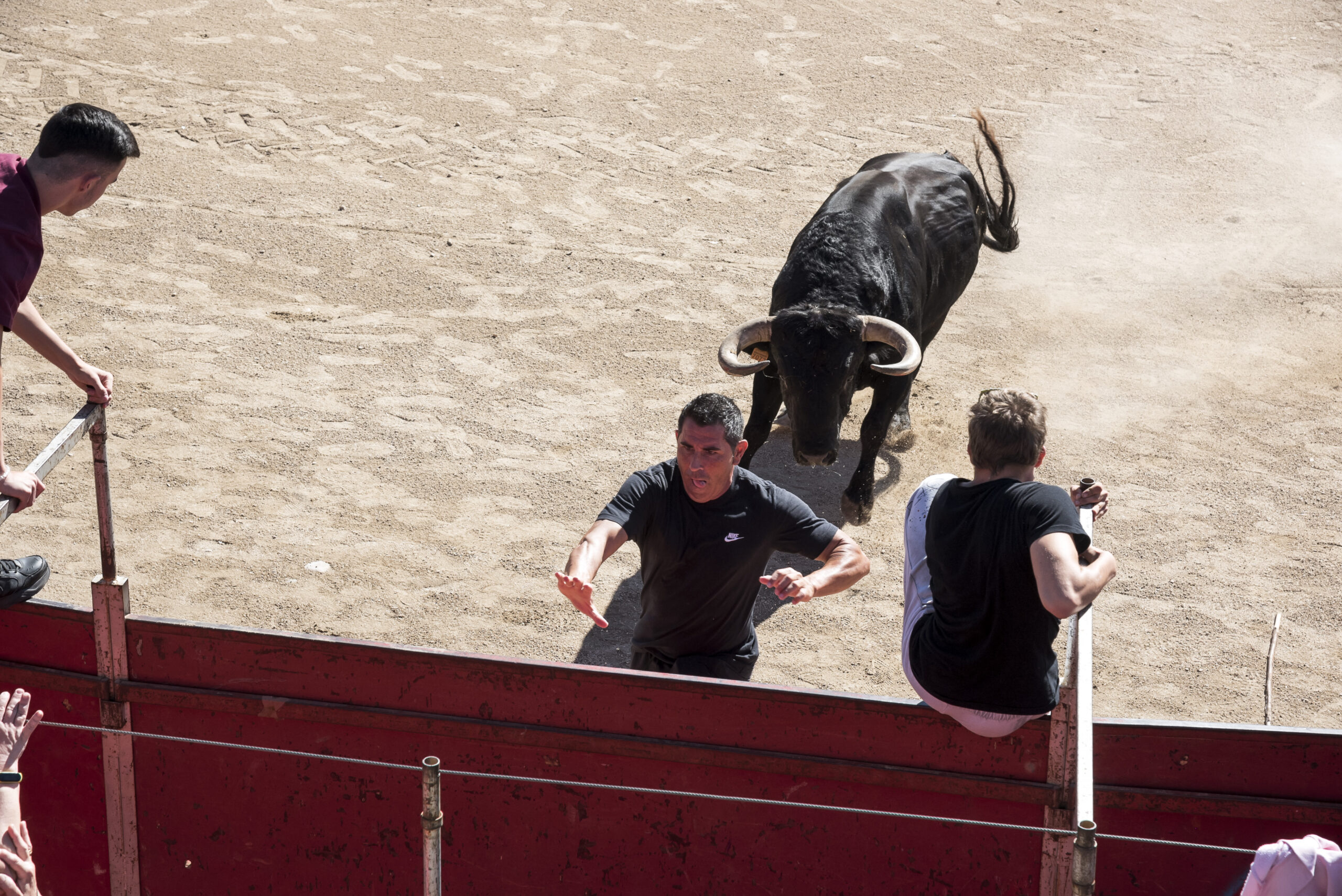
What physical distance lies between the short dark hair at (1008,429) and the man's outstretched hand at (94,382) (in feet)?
8.30

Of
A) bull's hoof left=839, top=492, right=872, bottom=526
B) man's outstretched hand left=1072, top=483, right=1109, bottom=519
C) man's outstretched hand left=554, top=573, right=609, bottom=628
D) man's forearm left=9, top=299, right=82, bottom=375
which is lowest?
bull's hoof left=839, top=492, right=872, bottom=526

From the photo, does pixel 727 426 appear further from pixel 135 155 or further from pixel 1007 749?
pixel 135 155

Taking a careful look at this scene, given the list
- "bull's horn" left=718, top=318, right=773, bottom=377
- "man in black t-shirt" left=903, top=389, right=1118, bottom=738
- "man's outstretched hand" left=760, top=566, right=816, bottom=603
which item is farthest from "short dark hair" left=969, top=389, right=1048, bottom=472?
"bull's horn" left=718, top=318, right=773, bottom=377

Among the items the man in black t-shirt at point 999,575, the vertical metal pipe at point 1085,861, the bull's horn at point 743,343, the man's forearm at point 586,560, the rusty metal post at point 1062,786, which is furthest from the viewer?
the bull's horn at point 743,343

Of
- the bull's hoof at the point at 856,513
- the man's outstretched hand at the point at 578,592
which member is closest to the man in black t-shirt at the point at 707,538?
the man's outstretched hand at the point at 578,592

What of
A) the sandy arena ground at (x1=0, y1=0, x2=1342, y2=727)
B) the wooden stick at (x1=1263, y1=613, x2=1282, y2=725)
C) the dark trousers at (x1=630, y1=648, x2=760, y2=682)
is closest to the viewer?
the dark trousers at (x1=630, y1=648, x2=760, y2=682)

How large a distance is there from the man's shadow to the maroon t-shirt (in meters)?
2.78

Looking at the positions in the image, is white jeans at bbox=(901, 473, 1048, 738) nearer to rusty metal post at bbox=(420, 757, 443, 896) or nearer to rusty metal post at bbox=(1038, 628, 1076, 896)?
rusty metal post at bbox=(1038, 628, 1076, 896)

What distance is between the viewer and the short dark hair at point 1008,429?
11.6ft

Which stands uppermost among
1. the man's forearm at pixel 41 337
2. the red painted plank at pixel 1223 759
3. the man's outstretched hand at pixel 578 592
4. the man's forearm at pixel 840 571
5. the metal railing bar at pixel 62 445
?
the man's forearm at pixel 41 337

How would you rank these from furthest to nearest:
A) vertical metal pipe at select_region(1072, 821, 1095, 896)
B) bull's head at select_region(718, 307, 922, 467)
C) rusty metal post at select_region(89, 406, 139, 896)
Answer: bull's head at select_region(718, 307, 922, 467) → rusty metal post at select_region(89, 406, 139, 896) → vertical metal pipe at select_region(1072, 821, 1095, 896)

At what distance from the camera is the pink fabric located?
3057mm

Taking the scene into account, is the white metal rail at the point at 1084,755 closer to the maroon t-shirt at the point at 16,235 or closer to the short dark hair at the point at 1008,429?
the short dark hair at the point at 1008,429

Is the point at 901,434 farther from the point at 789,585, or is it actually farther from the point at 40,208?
the point at 40,208
